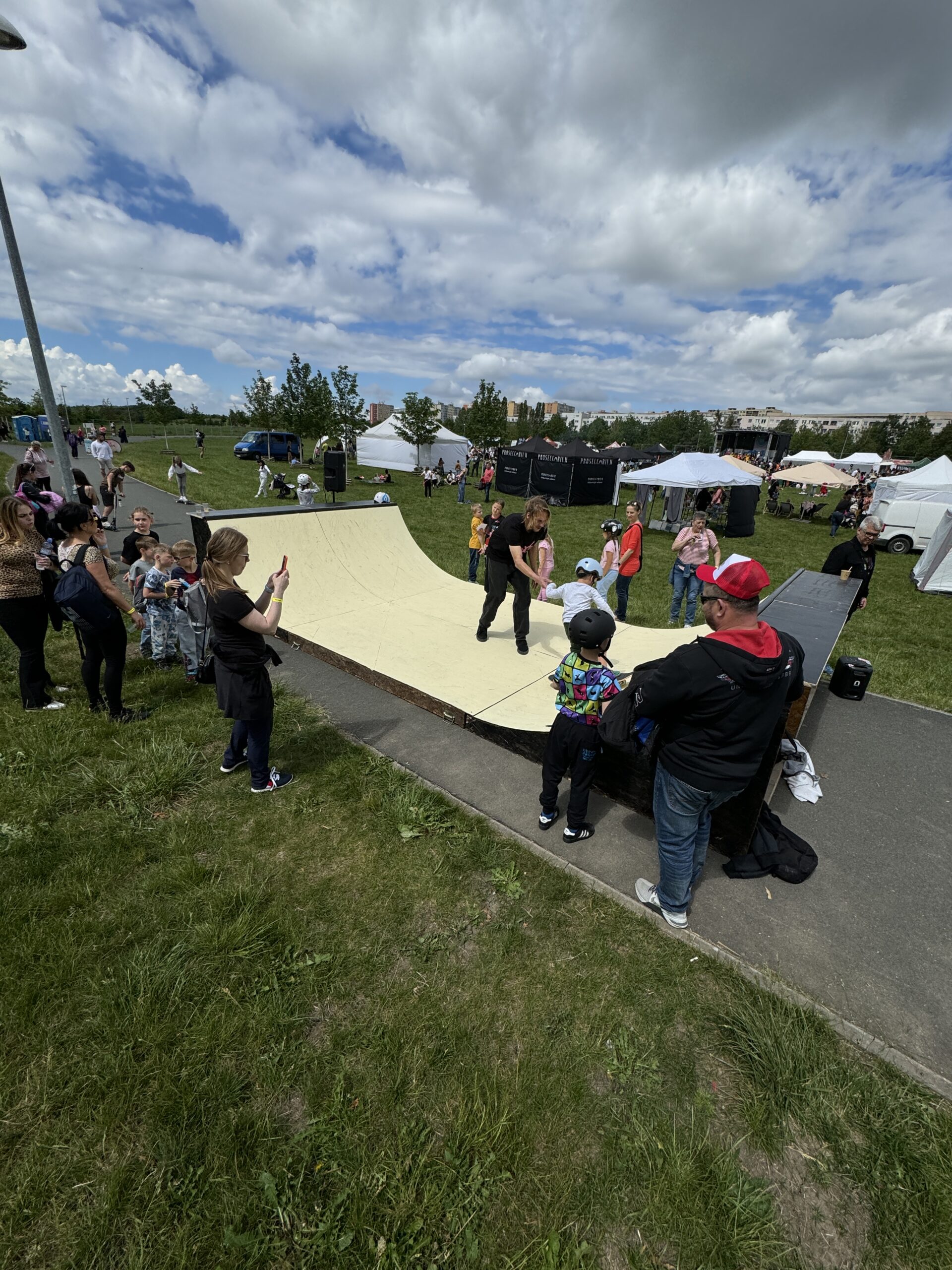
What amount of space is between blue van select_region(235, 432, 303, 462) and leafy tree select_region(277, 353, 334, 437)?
0.94 m

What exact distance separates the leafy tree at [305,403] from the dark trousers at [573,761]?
33.9 meters

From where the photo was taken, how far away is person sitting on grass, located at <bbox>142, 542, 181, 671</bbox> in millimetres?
5129

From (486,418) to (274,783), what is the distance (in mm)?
40674

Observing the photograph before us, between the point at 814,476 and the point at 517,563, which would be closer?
the point at 517,563

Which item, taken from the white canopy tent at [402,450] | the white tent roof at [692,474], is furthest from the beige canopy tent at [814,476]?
the white canopy tent at [402,450]

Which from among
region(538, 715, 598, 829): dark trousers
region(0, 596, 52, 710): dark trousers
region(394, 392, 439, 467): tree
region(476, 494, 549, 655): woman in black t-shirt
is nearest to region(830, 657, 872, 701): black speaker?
region(476, 494, 549, 655): woman in black t-shirt

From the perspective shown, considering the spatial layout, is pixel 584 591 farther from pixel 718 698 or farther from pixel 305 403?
pixel 305 403

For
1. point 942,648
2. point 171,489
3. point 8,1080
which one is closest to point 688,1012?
point 8,1080

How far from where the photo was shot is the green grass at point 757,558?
729 cm

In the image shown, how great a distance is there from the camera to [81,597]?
13.1ft

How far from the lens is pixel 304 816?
3523mm

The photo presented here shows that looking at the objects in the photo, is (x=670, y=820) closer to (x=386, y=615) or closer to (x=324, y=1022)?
(x=324, y=1022)

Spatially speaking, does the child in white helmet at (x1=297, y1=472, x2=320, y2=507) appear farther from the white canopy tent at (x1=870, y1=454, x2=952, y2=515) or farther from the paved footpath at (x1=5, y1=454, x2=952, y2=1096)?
the white canopy tent at (x1=870, y1=454, x2=952, y2=515)

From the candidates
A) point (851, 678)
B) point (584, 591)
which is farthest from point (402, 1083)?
point (851, 678)
